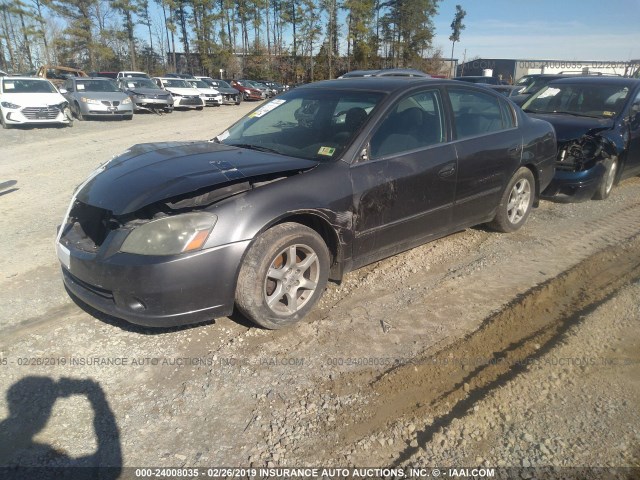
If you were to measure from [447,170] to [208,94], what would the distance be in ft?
72.6

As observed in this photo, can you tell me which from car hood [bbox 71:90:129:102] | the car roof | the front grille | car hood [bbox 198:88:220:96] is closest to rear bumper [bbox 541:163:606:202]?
the car roof

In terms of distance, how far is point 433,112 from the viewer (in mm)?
4098

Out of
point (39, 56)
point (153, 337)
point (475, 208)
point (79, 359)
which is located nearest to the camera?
point (79, 359)

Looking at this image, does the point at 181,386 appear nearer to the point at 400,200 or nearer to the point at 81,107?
Result: the point at 400,200

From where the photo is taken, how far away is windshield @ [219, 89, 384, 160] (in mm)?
3592

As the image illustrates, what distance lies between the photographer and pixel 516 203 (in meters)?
5.16

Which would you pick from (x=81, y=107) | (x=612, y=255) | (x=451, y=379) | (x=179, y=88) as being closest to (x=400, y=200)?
(x=451, y=379)

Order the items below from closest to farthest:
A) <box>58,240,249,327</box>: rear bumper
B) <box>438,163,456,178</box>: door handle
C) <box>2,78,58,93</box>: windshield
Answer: <box>58,240,249,327</box>: rear bumper → <box>438,163,456,178</box>: door handle → <box>2,78,58,93</box>: windshield

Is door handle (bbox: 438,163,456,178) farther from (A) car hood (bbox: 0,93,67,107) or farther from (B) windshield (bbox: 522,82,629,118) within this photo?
(A) car hood (bbox: 0,93,67,107)

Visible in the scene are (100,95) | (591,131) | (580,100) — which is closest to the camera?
(591,131)

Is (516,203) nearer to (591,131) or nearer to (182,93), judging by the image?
(591,131)

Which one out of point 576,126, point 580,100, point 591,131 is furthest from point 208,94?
point 591,131

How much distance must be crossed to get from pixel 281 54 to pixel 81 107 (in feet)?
131

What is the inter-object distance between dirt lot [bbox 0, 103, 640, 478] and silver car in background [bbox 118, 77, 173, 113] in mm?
16429
